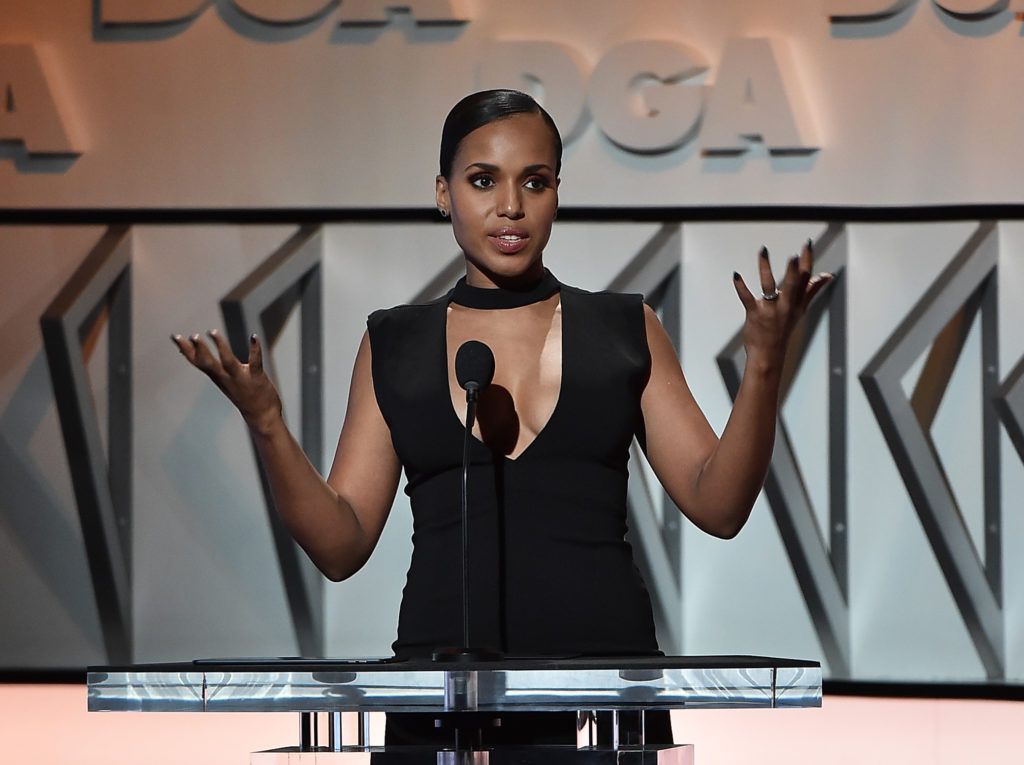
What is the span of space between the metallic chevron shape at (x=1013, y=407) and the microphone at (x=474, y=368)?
2.47 metres

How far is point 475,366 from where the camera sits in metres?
1.42

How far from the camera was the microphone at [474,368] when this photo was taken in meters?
1.42

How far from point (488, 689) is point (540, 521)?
0.45 m

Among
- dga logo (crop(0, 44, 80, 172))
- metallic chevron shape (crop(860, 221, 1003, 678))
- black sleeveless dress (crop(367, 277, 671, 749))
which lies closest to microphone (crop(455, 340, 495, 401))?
black sleeveless dress (crop(367, 277, 671, 749))

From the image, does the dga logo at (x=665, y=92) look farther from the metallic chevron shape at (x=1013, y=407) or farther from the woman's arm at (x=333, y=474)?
the woman's arm at (x=333, y=474)

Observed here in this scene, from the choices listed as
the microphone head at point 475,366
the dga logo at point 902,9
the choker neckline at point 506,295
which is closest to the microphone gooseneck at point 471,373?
the microphone head at point 475,366

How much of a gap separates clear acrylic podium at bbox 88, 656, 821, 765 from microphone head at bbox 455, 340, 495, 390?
1.12 ft

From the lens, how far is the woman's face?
1.60 metres

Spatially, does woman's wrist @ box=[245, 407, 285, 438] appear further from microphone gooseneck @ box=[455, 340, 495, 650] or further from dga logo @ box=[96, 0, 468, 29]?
dga logo @ box=[96, 0, 468, 29]

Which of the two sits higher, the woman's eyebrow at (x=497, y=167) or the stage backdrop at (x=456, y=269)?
the stage backdrop at (x=456, y=269)

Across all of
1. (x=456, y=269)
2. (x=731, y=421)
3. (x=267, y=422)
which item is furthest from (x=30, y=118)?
(x=731, y=421)

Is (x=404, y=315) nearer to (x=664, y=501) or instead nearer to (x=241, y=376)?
(x=241, y=376)

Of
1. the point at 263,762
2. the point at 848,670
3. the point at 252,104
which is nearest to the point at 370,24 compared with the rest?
the point at 252,104

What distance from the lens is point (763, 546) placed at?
3674mm
